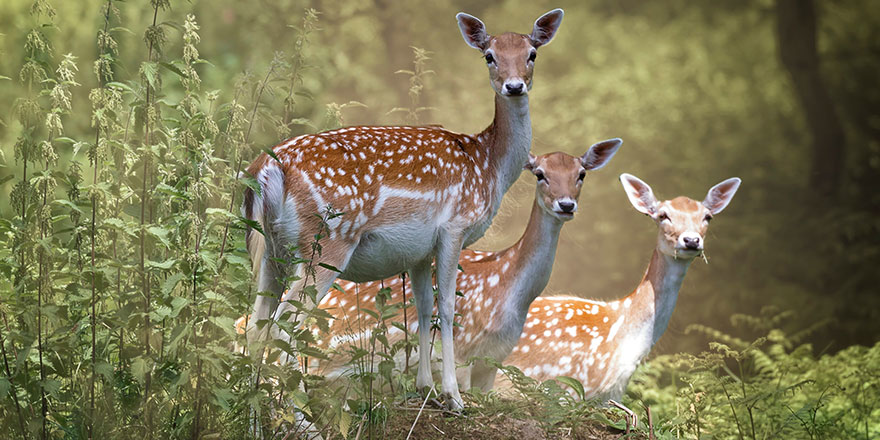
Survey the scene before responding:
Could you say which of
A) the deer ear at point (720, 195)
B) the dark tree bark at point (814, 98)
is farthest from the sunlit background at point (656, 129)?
the deer ear at point (720, 195)

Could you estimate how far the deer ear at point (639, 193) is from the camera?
18.1 feet

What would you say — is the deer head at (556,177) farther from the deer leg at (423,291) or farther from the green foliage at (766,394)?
the green foliage at (766,394)

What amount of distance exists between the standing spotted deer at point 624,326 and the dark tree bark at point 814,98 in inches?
235

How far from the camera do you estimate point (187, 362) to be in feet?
9.66

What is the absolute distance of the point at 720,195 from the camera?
554cm

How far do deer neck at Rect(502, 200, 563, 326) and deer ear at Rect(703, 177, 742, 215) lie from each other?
43.7 inches

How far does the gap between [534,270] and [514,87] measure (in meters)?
1.17

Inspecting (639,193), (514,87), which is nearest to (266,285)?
(514,87)

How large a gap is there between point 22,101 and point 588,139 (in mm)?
8711

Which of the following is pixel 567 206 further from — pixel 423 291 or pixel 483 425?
pixel 483 425

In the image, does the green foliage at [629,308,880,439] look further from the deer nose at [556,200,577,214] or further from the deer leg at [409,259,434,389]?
the deer leg at [409,259,434,389]

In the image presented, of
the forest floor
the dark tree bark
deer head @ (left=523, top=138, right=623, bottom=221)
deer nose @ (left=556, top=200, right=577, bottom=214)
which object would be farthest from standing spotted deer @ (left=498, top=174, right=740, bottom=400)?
the dark tree bark

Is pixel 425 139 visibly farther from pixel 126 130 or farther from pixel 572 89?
pixel 572 89

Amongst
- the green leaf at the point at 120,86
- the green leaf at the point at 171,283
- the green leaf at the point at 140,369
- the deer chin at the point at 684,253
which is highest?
the green leaf at the point at 120,86
